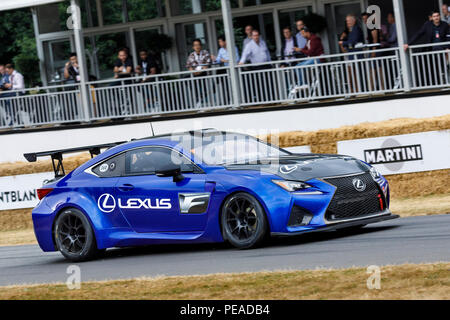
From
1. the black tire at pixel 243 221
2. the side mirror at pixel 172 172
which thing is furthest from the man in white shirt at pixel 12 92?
the black tire at pixel 243 221

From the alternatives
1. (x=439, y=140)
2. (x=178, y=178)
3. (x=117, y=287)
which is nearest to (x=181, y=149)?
(x=178, y=178)

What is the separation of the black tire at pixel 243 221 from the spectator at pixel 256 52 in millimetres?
11630

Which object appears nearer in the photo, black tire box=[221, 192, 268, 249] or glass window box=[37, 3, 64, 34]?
black tire box=[221, 192, 268, 249]

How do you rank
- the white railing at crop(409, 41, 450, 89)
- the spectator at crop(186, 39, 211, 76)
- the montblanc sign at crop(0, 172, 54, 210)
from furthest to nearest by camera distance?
1. the spectator at crop(186, 39, 211, 76)
2. the montblanc sign at crop(0, 172, 54, 210)
3. the white railing at crop(409, 41, 450, 89)

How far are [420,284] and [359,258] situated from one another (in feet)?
6.78

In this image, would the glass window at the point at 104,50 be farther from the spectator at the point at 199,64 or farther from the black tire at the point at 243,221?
the black tire at the point at 243,221

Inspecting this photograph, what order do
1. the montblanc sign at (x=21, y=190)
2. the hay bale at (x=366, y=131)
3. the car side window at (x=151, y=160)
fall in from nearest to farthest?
the car side window at (x=151, y=160) < the hay bale at (x=366, y=131) < the montblanc sign at (x=21, y=190)

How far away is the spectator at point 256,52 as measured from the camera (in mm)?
23031

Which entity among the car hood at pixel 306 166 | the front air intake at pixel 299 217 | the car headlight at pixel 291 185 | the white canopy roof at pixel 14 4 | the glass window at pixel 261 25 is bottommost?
the front air intake at pixel 299 217

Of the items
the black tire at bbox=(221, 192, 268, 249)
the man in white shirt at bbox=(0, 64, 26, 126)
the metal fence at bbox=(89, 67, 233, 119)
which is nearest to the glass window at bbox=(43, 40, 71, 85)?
the man in white shirt at bbox=(0, 64, 26, 126)

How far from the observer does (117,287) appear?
9.91 meters

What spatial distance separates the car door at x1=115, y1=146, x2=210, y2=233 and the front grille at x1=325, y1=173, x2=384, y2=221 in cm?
161

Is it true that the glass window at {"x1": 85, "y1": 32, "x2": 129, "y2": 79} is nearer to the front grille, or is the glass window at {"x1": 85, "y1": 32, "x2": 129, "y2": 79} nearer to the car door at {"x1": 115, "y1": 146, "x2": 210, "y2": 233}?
the car door at {"x1": 115, "y1": 146, "x2": 210, "y2": 233}

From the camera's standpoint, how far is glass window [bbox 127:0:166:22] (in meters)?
29.2
